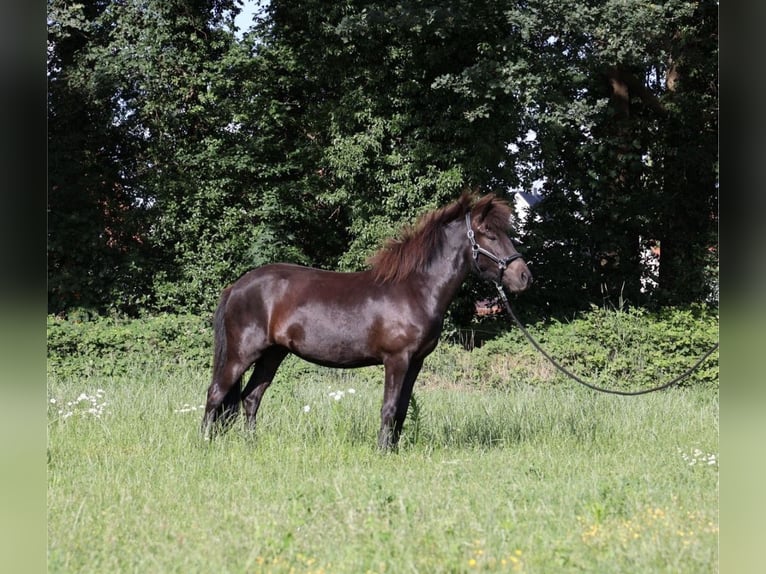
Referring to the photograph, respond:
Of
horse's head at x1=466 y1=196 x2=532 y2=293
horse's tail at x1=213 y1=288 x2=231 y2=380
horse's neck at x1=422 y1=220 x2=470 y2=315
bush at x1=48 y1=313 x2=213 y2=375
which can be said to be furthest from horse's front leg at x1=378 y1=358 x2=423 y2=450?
bush at x1=48 y1=313 x2=213 y2=375

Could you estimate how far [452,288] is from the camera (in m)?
6.25

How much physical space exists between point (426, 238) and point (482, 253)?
1.67 ft

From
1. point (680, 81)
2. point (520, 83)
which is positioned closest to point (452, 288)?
point (520, 83)

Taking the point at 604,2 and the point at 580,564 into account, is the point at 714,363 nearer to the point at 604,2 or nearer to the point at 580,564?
the point at 604,2

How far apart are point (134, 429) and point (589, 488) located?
14.2 ft

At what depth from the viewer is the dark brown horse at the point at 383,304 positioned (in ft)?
20.1

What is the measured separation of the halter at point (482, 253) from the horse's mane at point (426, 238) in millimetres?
139

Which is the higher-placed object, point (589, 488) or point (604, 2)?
point (604, 2)

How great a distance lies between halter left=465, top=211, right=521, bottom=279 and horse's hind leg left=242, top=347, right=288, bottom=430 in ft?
6.62

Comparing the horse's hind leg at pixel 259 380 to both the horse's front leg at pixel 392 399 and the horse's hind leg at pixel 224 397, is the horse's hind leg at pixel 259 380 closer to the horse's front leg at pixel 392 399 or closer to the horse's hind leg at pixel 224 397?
the horse's hind leg at pixel 224 397

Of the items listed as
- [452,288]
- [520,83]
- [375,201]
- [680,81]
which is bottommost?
[452,288]

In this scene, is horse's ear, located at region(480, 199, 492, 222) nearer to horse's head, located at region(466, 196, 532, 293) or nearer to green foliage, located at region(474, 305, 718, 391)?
horse's head, located at region(466, 196, 532, 293)

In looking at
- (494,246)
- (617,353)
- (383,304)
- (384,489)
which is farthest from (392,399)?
(617,353)
